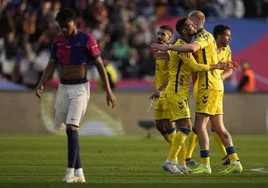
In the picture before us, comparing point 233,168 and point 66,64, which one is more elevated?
point 66,64

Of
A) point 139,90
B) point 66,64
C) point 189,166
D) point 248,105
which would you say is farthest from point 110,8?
point 66,64

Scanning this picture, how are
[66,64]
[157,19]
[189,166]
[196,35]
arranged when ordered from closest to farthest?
[66,64] < [196,35] < [189,166] < [157,19]

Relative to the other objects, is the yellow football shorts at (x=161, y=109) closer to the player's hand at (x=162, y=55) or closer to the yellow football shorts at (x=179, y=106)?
the player's hand at (x=162, y=55)

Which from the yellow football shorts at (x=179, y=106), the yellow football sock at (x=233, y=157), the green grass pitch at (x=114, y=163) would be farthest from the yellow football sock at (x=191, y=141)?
the yellow football shorts at (x=179, y=106)

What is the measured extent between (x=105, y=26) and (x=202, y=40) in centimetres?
1692

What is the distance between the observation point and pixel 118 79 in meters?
29.5

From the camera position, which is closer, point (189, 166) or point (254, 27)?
point (189, 166)

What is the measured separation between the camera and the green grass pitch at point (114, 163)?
12.5 m

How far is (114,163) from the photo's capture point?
53.8ft

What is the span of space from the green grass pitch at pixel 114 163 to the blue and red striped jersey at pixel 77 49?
1713 millimetres

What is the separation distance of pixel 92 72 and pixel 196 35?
1533 centimetres

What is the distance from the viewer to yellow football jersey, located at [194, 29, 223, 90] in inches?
553

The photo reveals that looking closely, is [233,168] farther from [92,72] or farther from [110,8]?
[110,8]

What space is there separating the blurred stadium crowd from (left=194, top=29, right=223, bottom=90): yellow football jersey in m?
14.4
